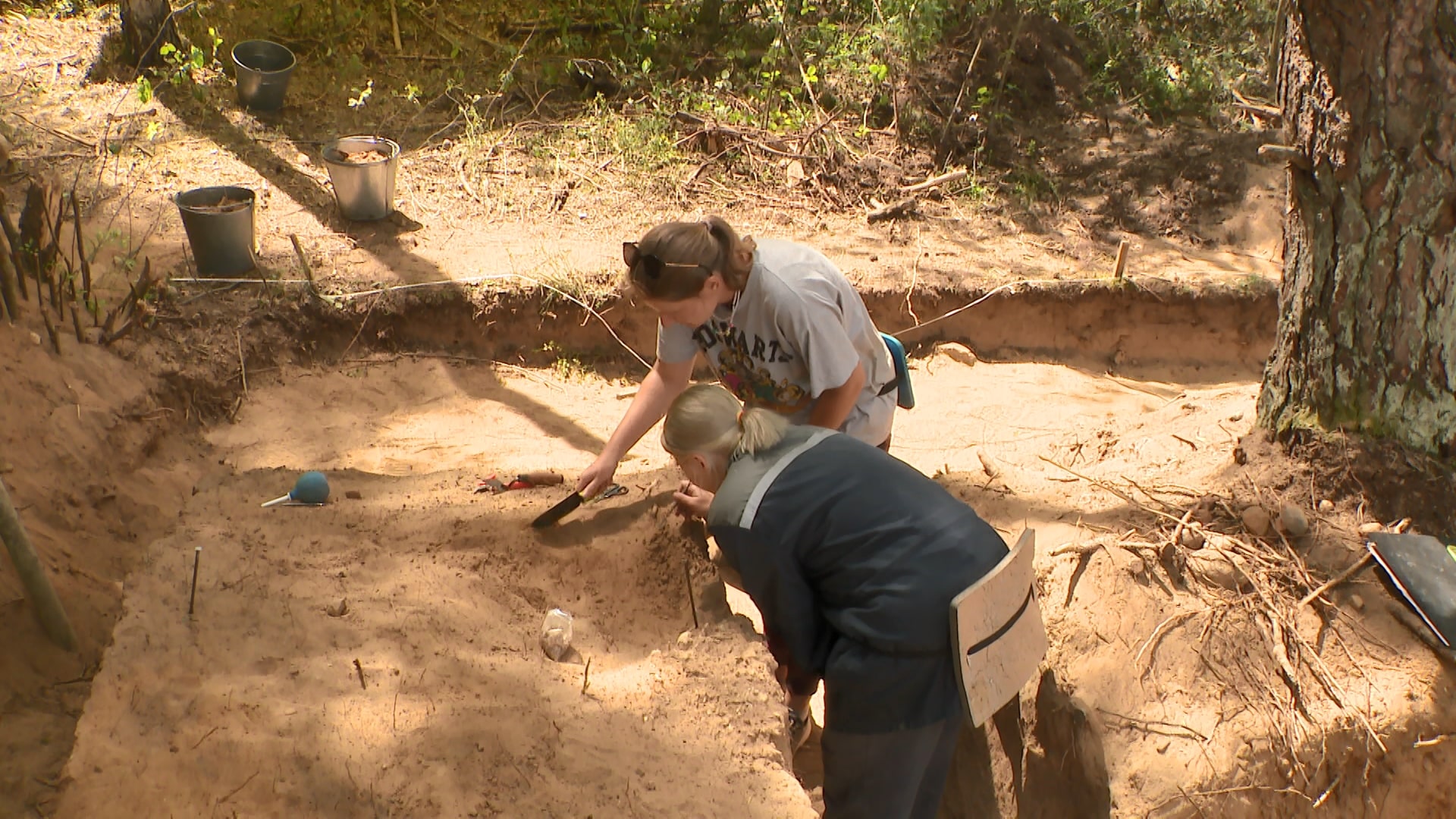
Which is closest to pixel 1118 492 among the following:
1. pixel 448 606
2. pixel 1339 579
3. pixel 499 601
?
pixel 1339 579

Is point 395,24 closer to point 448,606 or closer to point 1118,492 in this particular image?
point 448,606

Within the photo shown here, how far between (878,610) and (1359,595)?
6.24ft

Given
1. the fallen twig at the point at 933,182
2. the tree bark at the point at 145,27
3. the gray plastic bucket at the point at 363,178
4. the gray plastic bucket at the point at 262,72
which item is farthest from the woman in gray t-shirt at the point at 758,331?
the tree bark at the point at 145,27

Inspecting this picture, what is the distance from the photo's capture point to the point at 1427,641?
11.0ft

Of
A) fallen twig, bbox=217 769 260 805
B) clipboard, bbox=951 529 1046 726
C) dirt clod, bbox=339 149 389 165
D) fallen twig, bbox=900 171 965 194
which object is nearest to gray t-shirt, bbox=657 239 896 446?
clipboard, bbox=951 529 1046 726

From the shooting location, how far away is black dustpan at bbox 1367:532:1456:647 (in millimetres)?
3309

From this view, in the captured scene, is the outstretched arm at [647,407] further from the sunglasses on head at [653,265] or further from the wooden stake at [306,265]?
the wooden stake at [306,265]

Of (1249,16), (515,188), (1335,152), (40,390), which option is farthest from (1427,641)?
(1249,16)

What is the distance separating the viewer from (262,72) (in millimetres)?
7398

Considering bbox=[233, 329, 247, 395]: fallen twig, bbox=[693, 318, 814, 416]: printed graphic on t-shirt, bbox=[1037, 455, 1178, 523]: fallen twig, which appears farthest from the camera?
bbox=[233, 329, 247, 395]: fallen twig

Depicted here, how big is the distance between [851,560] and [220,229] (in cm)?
447

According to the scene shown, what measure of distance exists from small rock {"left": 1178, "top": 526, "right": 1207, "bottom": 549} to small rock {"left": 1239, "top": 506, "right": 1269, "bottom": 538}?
15 centimetres

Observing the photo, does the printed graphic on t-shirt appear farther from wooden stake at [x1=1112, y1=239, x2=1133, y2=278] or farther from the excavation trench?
wooden stake at [x1=1112, y1=239, x2=1133, y2=278]

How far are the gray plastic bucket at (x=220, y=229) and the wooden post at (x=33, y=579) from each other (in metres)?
2.88
